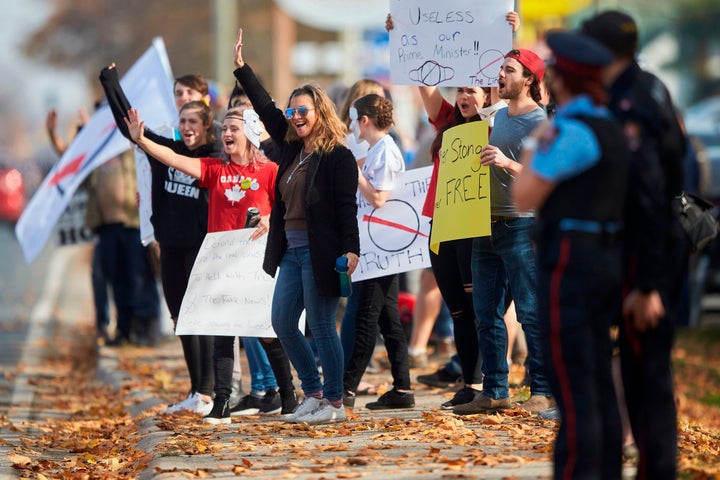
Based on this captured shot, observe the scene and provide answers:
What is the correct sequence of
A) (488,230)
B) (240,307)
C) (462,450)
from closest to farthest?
(462,450), (488,230), (240,307)

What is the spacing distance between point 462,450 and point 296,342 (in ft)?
5.07

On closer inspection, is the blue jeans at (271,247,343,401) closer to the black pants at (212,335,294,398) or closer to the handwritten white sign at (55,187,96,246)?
the black pants at (212,335,294,398)

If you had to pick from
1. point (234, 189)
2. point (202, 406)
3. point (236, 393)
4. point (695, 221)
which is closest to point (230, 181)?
point (234, 189)

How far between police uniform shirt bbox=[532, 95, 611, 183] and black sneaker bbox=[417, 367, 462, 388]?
5098 mm

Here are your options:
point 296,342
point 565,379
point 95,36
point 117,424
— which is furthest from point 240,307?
point 95,36

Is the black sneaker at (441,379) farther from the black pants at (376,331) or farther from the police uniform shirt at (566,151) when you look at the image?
the police uniform shirt at (566,151)

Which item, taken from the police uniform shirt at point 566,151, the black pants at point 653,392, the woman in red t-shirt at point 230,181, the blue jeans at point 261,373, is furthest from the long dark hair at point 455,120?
the police uniform shirt at point 566,151

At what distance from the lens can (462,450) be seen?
7207 mm

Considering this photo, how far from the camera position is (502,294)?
8.44 meters

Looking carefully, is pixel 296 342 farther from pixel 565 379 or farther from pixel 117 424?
pixel 565 379

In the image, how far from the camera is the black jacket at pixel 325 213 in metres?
8.12

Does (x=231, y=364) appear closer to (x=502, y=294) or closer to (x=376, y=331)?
(x=376, y=331)

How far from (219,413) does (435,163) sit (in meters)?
2.06

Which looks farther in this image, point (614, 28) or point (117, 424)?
point (117, 424)
